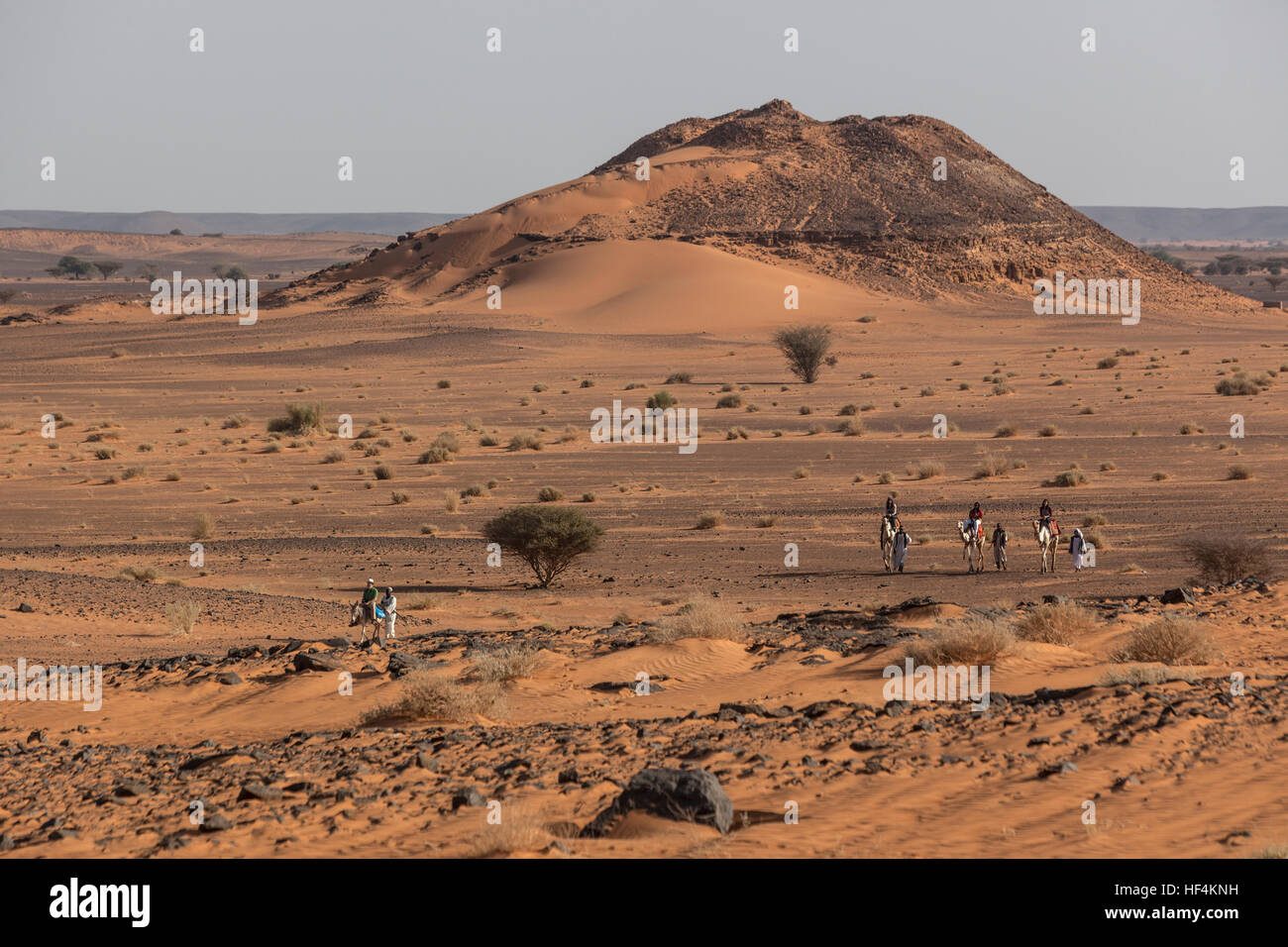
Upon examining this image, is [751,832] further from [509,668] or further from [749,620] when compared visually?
[749,620]

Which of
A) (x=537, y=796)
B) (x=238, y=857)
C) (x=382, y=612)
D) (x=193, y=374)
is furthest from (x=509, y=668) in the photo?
(x=193, y=374)

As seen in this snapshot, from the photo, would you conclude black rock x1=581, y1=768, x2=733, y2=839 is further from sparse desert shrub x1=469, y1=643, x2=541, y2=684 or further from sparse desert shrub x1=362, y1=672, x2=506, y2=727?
sparse desert shrub x1=469, y1=643, x2=541, y2=684

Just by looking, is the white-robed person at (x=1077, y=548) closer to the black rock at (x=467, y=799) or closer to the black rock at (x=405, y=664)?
the black rock at (x=405, y=664)

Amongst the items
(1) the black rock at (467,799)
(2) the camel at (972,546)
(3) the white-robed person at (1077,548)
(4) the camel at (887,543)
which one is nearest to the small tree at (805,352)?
(4) the camel at (887,543)

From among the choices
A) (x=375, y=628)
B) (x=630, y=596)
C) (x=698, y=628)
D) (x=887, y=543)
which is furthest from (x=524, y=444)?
(x=698, y=628)
